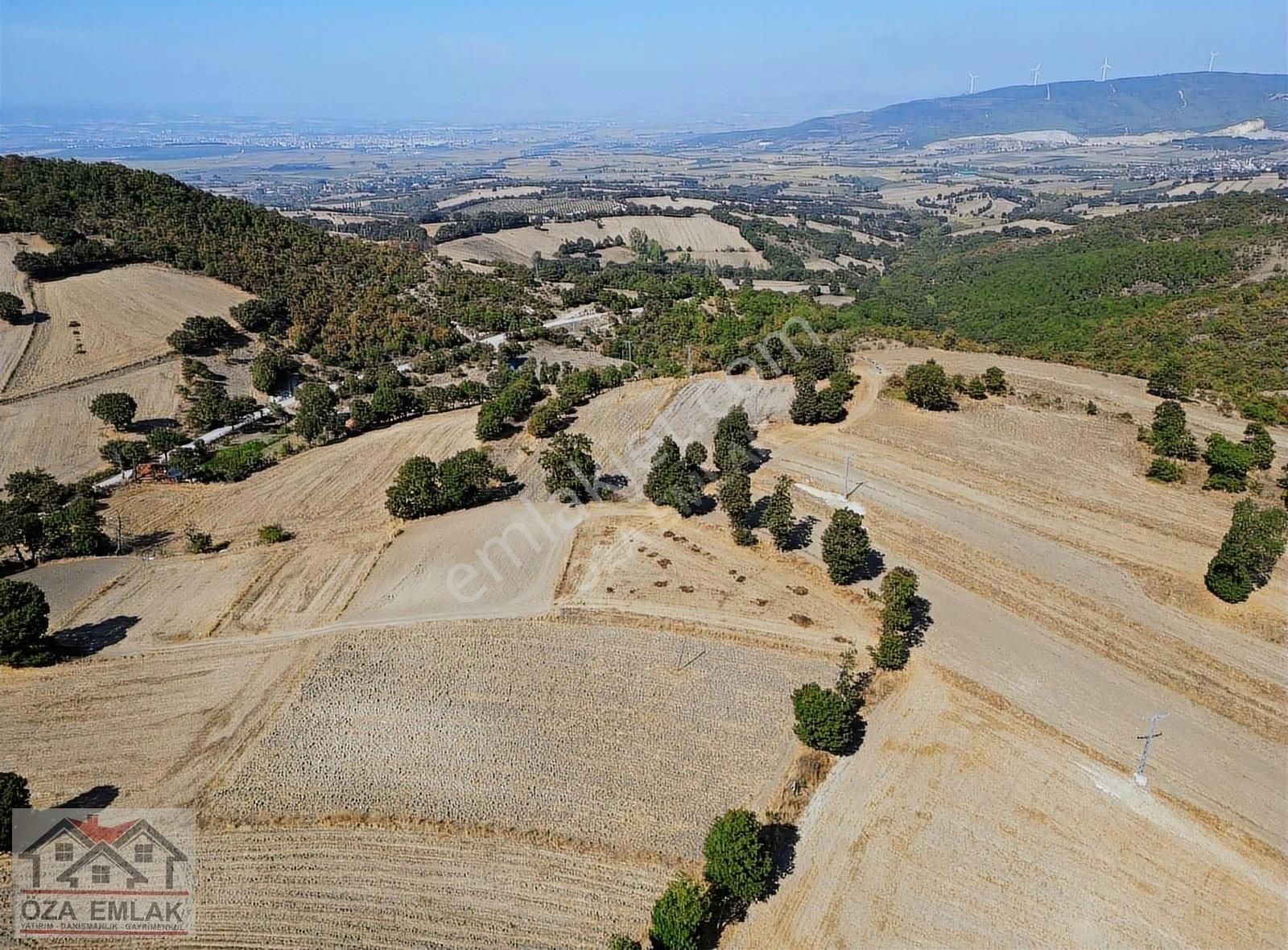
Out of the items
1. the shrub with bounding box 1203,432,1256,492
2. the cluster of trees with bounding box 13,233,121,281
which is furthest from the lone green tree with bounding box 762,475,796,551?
the cluster of trees with bounding box 13,233,121,281

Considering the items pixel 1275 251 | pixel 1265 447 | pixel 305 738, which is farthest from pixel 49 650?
pixel 1275 251

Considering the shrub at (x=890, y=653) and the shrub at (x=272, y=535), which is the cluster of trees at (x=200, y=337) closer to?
the shrub at (x=272, y=535)

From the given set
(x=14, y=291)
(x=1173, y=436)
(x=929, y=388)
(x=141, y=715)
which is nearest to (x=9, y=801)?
(x=141, y=715)

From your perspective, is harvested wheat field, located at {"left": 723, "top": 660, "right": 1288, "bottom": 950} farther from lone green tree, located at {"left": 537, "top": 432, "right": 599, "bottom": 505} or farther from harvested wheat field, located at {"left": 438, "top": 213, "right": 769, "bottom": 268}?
harvested wheat field, located at {"left": 438, "top": 213, "right": 769, "bottom": 268}

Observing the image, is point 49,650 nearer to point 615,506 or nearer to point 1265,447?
point 615,506

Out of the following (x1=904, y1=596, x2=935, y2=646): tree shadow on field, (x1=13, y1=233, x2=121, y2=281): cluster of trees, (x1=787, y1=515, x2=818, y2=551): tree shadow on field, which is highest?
(x1=13, y1=233, x2=121, y2=281): cluster of trees

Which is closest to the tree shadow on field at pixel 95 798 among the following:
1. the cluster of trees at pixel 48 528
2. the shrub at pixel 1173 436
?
the cluster of trees at pixel 48 528
